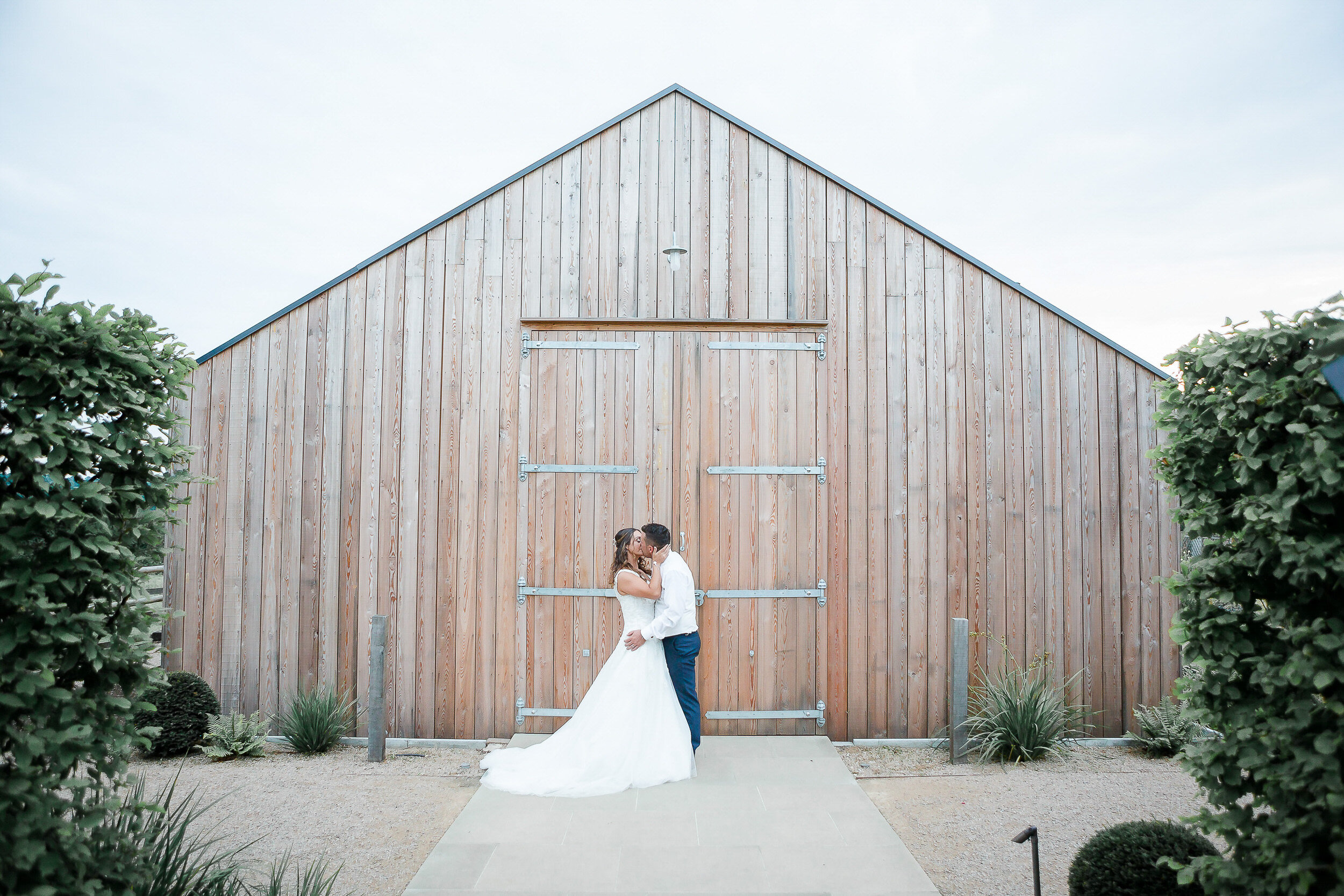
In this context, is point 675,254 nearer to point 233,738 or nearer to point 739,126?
point 739,126

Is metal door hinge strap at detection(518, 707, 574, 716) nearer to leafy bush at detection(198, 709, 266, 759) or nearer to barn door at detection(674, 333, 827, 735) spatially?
barn door at detection(674, 333, 827, 735)

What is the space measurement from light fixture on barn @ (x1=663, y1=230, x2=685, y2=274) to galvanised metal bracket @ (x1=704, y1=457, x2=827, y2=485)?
5.19ft

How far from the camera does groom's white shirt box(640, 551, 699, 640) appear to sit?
4684 millimetres

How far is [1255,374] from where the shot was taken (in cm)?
233

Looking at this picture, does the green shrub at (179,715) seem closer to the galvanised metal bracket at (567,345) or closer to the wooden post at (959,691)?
the galvanised metal bracket at (567,345)

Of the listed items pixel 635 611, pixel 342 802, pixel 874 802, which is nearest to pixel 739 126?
pixel 635 611

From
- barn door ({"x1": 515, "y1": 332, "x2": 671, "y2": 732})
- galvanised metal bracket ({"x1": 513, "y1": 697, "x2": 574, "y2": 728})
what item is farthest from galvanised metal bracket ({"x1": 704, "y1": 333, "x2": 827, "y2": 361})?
galvanised metal bracket ({"x1": 513, "y1": 697, "x2": 574, "y2": 728})

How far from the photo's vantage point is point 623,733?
14.8ft

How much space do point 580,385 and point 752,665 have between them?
252cm

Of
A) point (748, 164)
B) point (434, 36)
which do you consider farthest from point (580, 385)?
point (434, 36)

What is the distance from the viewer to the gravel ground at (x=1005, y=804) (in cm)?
346

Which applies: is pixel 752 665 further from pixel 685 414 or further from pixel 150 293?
pixel 150 293

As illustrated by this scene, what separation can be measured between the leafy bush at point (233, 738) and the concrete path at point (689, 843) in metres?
1.99

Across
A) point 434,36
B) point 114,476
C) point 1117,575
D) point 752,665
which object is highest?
point 434,36
